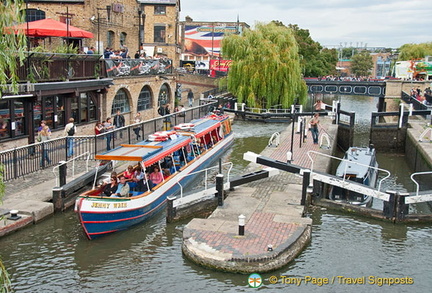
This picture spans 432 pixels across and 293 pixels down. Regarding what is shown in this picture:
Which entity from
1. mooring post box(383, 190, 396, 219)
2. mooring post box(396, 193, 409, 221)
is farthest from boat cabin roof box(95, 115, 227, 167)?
mooring post box(396, 193, 409, 221)

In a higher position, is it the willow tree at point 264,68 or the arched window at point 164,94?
the willow tree at point 264,68

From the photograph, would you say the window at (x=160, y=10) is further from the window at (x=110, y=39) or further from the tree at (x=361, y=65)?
the tree at (x=361, y=65)

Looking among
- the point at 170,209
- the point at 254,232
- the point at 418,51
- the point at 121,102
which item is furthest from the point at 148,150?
the point at 418,51

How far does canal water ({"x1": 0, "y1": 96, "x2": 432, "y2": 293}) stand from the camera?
11.1 meters

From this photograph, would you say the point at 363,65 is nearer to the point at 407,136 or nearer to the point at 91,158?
the point at 407,136

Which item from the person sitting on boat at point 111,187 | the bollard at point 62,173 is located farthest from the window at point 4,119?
the person sitting on boat at point 111,187

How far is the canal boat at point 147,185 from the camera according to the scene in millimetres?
13422

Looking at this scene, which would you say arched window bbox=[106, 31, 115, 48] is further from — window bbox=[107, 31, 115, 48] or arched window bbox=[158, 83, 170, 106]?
arched window bbox=[158, 83, 170, 106]

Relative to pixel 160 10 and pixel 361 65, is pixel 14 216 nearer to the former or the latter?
pixel 160 10

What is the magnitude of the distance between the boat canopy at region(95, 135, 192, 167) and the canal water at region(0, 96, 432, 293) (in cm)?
199

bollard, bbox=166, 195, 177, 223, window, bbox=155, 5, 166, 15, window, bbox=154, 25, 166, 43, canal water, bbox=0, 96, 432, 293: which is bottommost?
canal water, bbox=0, 96, 432, 293

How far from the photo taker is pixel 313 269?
11.9m

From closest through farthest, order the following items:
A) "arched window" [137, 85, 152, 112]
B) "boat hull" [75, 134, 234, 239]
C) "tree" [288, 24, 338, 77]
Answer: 1. "boat hull" [75, 134, 234, 239]
2. "arched window" [137, 85, 152, 112]
3. "tree" [288, 24, 338, 77]

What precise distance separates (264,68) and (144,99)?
1117cm
